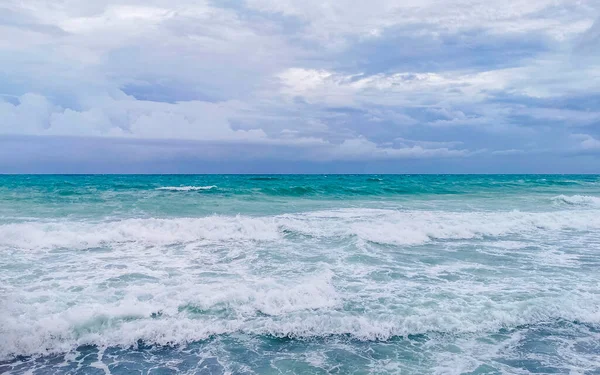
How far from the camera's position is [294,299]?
9234 millimetres

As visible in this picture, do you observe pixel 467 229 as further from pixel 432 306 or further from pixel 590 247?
pixel 432 306

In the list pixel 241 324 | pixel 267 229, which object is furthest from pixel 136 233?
pixel 241 324

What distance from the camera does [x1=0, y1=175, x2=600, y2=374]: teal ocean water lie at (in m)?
6.99

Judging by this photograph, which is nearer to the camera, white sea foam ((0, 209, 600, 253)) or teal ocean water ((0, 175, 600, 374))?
teal ocean water ((0, 175, 600, 374))

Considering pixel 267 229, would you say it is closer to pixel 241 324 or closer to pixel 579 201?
pixel 241 324

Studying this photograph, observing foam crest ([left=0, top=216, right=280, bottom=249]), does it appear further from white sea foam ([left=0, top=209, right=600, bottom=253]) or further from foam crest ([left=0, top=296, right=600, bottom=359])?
foam crest ([left=0, top=296, right=600, bottom=359])

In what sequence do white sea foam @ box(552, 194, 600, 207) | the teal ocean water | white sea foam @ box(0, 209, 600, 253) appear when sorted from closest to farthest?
1. the teal ocean water
2. white sea foam @ box(0, 209, 600, 253)
3. white sea foam @ box(552, 194, 600, 207)

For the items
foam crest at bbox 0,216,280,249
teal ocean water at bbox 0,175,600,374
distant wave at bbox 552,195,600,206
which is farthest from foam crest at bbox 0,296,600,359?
distant wave at bbox 552,195,600,206

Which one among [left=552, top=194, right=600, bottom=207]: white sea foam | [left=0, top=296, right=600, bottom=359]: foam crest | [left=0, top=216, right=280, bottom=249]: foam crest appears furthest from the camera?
[left=552, top=194, right=600, bottom=207]: white sea foam

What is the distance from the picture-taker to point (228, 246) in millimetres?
15312

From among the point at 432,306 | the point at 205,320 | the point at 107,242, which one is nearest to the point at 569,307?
the point at 432,306

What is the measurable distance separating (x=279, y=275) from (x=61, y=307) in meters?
5.00

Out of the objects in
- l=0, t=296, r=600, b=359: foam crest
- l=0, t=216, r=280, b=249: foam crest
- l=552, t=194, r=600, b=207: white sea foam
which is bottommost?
l=0, t=296, r=600, b=359: foam crest

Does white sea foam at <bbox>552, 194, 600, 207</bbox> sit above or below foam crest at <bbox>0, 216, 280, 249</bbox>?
above
